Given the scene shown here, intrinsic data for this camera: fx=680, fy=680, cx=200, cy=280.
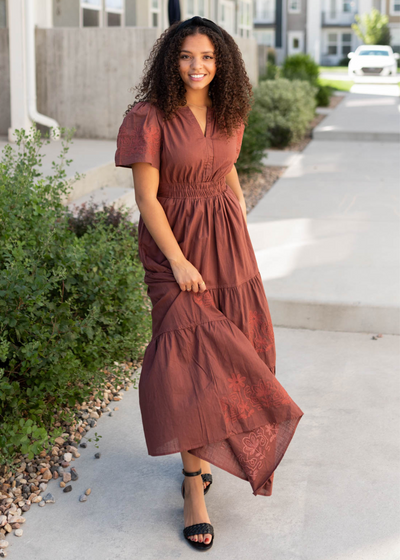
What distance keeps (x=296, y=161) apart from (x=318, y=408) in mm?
7692

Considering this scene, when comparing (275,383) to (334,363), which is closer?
(275,383)

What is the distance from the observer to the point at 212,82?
8.05 ft

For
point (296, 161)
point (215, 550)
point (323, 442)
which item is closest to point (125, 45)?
point (296, 161)

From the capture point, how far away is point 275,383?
2.47 m

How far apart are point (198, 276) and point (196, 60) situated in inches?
29.0

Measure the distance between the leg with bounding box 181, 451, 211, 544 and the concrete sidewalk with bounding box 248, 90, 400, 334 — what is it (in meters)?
2.16

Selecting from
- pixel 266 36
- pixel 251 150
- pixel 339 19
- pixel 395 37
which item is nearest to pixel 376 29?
pixel 395 37

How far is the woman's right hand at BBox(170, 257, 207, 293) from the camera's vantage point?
7.77ft

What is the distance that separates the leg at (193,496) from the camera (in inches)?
96.9

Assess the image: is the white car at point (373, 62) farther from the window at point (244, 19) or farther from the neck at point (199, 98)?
the neck at point (199, 98)

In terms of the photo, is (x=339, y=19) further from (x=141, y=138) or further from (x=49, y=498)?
(x=49, y=498)

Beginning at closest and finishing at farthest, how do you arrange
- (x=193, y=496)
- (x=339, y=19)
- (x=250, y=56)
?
(x=193, y=496) < (x=250, y=56) < (x=339, y=19)

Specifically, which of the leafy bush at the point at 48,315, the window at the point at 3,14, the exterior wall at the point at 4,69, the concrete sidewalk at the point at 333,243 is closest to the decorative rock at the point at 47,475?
the leafy bush at the point at 48,315

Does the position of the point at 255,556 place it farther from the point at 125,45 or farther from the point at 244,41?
the point at 244,41
